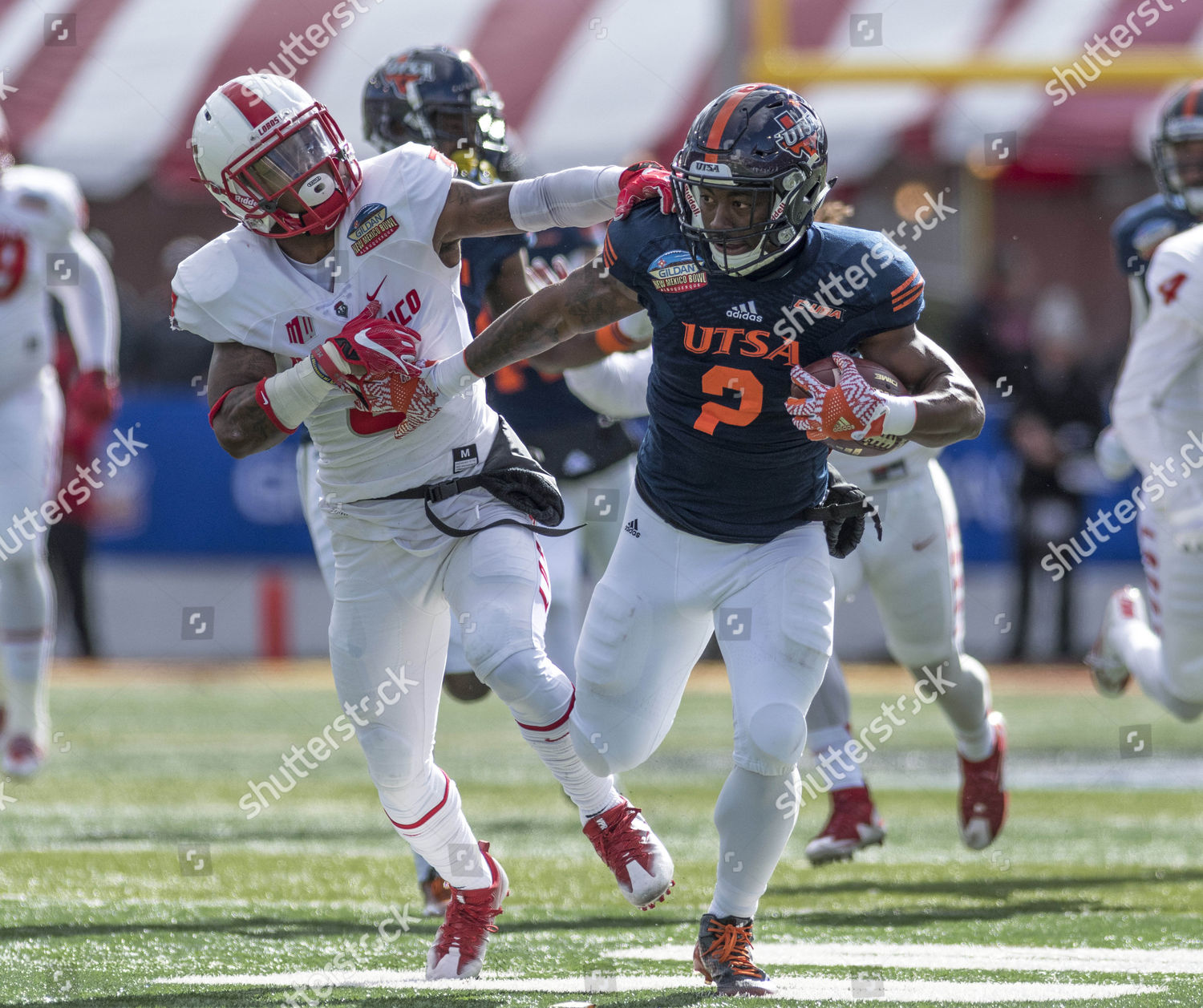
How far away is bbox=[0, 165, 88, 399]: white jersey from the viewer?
6922 mm

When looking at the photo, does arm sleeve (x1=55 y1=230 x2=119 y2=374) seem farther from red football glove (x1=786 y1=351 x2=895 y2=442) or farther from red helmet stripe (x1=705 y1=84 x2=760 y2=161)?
red football glove (x1=786 y1=351 x2=895 y2=442)

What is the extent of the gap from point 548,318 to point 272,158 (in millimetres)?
676

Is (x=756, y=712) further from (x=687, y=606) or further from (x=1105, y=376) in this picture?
(x=1105, y=376)

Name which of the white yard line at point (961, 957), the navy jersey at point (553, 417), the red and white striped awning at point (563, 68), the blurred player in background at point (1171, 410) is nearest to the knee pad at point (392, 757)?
the white yard line at point (961, 957)

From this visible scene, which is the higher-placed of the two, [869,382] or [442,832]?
[869,382]

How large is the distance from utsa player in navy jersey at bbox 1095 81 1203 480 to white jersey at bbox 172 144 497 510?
272 centimetres

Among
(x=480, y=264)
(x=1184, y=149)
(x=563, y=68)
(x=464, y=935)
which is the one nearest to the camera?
(x=464, y=935)

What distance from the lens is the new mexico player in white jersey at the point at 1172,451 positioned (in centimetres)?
549

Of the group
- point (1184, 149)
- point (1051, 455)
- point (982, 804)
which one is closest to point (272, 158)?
point (982, 804)

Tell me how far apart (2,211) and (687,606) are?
161 inches

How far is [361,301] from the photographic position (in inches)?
159

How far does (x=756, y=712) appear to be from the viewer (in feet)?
12.2

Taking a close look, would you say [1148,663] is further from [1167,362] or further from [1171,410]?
[1167,362]

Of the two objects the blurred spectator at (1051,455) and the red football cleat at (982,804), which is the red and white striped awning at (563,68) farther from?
the red football cleat at (982,804)
